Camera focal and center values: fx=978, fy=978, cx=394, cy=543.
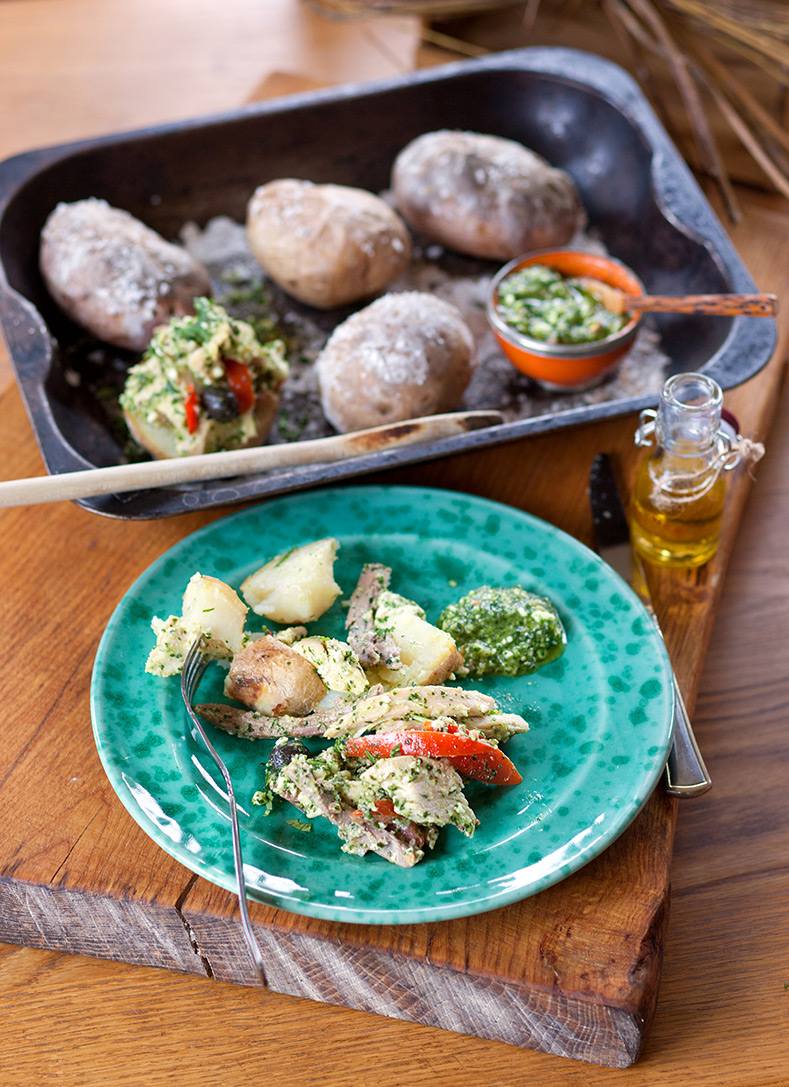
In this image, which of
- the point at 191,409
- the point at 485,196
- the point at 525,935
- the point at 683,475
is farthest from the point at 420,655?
the point at 485,196

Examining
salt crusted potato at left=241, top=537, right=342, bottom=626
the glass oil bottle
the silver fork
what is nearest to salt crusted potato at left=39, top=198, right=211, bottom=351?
salt crusted potato at left=241, top=537, right=342, bottom=626

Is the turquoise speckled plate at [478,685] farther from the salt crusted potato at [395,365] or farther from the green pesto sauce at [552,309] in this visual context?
the green pesto sauce at [552,309]

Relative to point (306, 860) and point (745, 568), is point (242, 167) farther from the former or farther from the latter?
point (306, 860)

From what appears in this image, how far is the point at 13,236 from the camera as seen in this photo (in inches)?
71.9

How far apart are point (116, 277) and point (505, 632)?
984 millimetres

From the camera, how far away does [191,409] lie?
1.52 meters

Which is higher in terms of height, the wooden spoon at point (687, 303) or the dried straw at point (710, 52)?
the dried straw at point (710, 52)

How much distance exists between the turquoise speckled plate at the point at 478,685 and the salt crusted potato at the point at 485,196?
2.47 ft

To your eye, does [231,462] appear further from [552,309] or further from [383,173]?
[383,173]

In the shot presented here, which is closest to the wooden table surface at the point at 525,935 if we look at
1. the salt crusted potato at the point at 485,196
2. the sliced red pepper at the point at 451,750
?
the sliced red pepper at the point at 451,750

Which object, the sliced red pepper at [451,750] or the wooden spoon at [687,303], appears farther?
the wooden spoon at [687,303]

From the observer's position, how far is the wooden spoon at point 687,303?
4.96 feet

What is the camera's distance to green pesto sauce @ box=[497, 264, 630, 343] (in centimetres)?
170

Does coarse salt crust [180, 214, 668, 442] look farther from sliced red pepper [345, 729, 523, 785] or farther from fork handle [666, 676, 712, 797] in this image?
sliced red pepper [345, 729, 523, 785]
